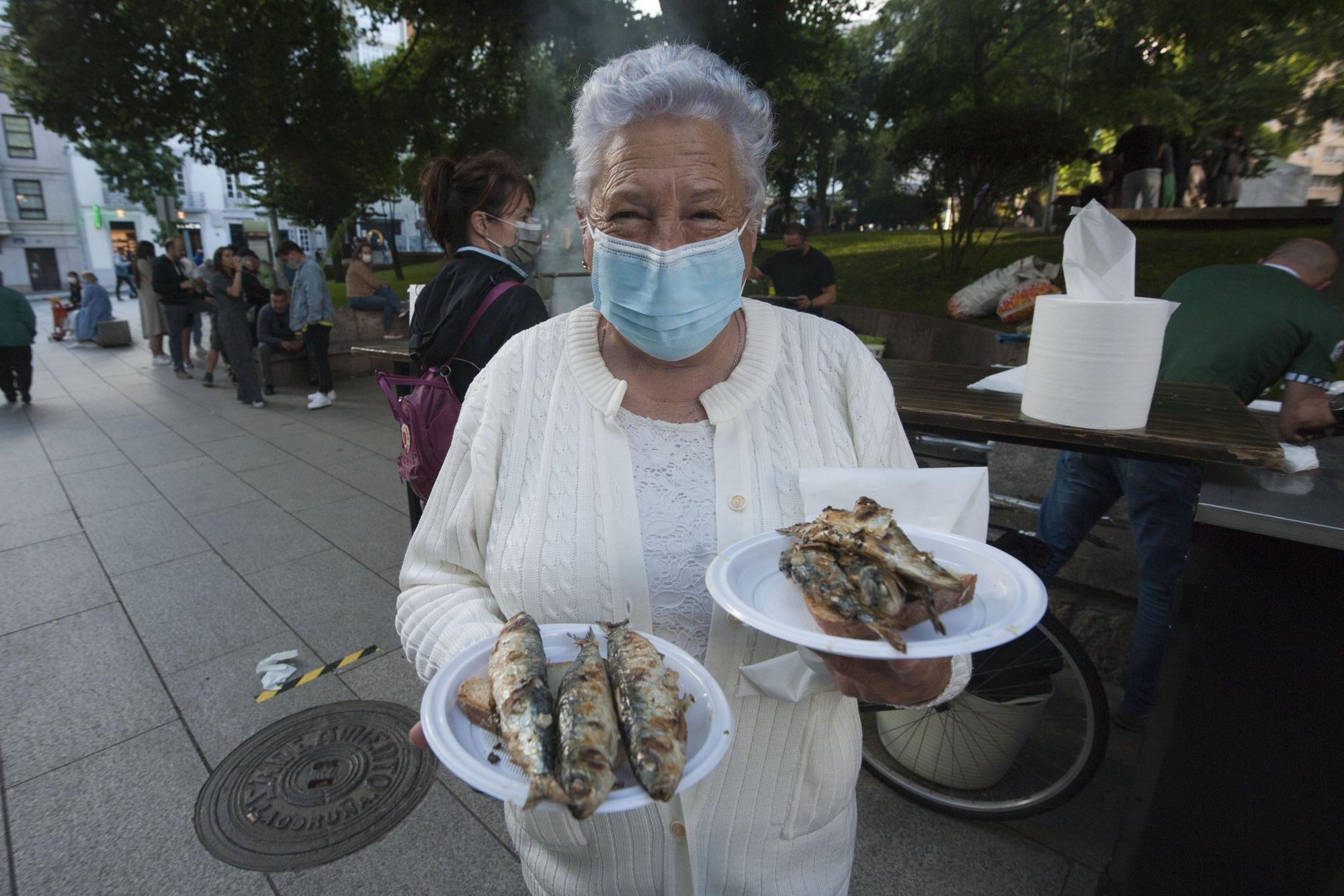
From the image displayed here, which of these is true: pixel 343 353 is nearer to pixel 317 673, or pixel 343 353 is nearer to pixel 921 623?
pixel 317 673

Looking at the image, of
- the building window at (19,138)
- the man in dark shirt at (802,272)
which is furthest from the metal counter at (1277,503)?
the building window at (19,138)

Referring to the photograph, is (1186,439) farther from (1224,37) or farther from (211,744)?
(1224,37)

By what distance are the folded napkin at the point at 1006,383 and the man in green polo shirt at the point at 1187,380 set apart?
76cm

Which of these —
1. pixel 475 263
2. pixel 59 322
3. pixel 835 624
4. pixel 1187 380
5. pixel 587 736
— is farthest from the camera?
pixel 59 322

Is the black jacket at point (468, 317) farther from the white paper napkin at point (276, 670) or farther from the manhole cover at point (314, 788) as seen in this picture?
the white paper napkin at point (276, 670)

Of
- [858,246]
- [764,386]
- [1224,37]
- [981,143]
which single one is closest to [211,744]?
[764,386]

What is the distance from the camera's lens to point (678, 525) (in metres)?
1.40

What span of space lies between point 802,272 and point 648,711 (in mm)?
7889

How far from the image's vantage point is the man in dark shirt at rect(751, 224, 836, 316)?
8.26 meters

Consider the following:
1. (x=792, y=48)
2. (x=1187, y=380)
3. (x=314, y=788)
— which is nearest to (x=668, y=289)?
(x=314, y=788)

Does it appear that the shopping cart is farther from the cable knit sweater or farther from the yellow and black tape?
the cable knit sweater

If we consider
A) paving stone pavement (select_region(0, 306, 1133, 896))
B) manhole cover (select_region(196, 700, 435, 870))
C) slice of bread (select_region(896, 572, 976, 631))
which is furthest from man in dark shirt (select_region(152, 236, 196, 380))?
slice of bread (select_region(896, 572, 976, 631))

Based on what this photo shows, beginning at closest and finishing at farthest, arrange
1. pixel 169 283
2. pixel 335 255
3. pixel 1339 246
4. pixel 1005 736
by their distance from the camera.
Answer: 1. pixel 1005 736
2. pixel 1339 246
3. pixel 169 283
4. pixel 335 255

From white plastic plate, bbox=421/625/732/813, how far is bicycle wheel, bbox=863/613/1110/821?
183 cm
